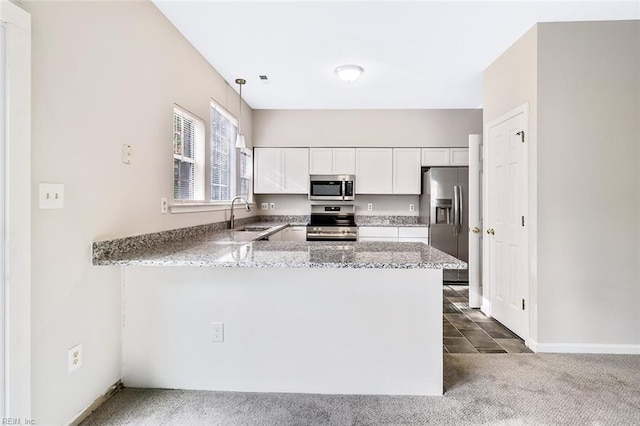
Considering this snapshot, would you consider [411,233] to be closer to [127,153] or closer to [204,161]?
[204,161]

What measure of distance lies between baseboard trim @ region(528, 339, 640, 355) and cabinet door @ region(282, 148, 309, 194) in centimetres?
330

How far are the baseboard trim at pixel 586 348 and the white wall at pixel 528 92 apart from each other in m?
0.09

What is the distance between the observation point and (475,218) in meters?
3.48

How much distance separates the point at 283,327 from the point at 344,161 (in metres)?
3.29

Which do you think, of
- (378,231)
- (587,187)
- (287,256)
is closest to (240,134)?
(378,231)

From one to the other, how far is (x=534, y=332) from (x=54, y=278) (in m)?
3.13

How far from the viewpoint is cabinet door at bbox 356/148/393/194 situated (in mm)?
4730

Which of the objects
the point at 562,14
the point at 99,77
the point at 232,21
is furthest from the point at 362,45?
the point at 99,77

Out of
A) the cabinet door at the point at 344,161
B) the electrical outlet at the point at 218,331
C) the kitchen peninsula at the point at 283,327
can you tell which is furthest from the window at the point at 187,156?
the cabinet door at the point at 344,161

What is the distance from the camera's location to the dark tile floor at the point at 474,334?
2.51 metres

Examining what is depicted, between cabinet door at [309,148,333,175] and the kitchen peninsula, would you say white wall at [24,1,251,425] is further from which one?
cabinet door at [309,148,333,175]

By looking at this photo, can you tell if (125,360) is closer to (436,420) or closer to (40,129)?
(40,129)

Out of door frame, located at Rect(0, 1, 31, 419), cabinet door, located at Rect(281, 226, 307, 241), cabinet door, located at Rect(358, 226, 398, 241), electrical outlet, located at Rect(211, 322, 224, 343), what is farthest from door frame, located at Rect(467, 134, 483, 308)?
door frame, located at Rect(0, 1, 31, 419)

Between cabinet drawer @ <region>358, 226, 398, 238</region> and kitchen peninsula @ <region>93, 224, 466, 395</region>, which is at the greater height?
cabinet drawer @ <region>358, 226, 398, 238</region>
